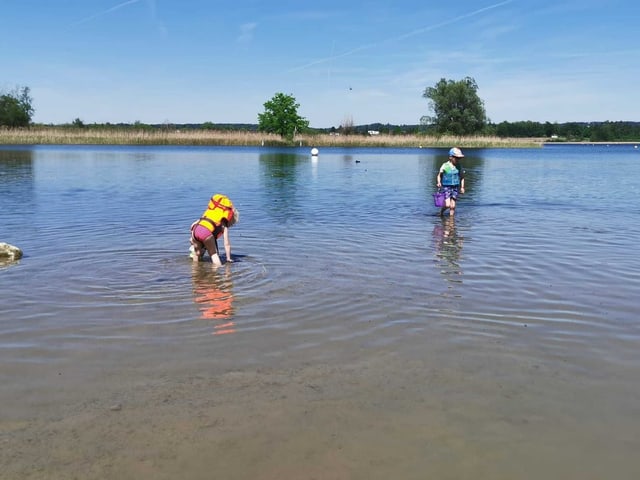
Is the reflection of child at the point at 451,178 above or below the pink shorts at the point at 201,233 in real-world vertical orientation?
above

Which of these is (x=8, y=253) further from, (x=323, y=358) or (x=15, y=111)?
(x=15, y=111)

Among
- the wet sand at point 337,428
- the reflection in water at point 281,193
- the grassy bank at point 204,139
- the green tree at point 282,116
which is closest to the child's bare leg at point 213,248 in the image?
the wet sand at point 337,428

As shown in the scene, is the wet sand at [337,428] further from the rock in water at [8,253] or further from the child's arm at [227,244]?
the rock in water at [8,253]

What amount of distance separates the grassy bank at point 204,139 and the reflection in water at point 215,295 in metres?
73.8

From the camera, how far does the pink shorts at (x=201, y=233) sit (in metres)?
10.2

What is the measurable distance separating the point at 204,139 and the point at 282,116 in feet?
105

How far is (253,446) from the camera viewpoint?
436cm

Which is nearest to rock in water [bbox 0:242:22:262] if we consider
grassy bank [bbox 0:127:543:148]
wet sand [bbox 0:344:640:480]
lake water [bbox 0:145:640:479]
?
lake water [bbox 0:145:640:479]

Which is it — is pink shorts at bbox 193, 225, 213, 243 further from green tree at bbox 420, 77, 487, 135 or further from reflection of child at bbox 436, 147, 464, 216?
green tree at bbox 420, 77, 487, 135

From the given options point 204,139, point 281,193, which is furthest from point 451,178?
point 204,139

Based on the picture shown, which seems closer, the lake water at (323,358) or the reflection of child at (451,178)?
the lake water at (323,358)

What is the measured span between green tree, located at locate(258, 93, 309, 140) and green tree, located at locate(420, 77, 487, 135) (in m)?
26.7

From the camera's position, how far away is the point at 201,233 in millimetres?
10273

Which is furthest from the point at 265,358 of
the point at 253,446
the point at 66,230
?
the point at 66,230
